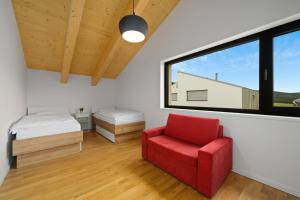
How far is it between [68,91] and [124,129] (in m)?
2.44

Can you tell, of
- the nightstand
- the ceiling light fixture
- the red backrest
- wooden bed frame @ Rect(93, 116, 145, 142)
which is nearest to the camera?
the ceiling light fixture

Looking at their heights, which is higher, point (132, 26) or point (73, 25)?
point (73, 25)

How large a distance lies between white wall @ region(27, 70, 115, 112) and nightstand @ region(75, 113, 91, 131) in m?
0.40

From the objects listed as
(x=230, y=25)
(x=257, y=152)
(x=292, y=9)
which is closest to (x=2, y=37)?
(x=230, y=25)

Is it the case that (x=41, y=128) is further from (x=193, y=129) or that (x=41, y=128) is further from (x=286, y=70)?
(x=286, y=70)

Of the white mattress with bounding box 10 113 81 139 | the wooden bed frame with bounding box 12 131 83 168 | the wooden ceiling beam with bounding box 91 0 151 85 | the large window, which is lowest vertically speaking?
the wooden bed frame with bounding box 12 131 83 168

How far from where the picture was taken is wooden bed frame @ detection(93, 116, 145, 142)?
314 centimetres

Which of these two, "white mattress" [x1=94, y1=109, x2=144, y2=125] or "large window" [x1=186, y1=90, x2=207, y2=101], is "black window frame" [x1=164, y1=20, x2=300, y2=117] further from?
"white mattress" [x1=94, y1=109, x2=144, y2=125]

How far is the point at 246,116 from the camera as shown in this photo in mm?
1830

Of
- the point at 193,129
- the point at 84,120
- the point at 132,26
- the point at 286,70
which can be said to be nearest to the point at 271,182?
the point at 193,129

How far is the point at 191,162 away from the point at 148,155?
900 mm

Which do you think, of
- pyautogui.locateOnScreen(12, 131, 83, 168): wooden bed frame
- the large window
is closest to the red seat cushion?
the large window

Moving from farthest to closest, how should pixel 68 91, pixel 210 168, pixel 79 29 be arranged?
pixel 68 91
pixel 79 29
pixel 210 168

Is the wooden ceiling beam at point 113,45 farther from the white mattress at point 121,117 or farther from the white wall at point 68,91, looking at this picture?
the white mattress at point 121,117
